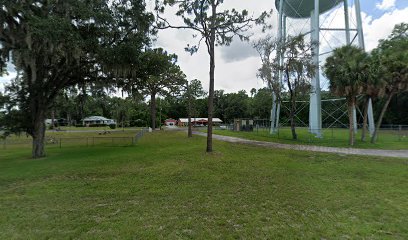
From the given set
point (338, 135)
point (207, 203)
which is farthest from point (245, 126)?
point (207, 203)

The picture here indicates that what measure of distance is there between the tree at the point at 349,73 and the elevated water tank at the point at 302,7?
10.2m

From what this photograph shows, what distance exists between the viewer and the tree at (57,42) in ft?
33.2

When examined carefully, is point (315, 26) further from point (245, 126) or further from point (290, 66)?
point (245, 126)

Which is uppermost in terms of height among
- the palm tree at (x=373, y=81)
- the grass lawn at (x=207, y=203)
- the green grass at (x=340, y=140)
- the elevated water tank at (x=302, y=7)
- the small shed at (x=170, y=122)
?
the elevated water tank at (x=302, y=7)

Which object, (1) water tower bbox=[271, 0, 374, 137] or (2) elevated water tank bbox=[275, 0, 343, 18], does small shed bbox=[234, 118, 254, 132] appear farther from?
(2) elevated water tank bbox=[275, 0, 343, 18]

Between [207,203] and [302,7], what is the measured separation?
28.9m

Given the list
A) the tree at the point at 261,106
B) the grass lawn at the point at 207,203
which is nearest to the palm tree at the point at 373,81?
the grass lawn at the point at 207,203

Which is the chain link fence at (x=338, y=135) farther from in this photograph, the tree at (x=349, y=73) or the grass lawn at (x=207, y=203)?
the grass lawn at (x=207, y=203)

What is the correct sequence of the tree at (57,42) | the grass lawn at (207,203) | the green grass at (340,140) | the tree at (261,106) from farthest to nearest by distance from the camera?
the tree at (261,106) → the green grass at (340,140) → the tree at (57,42) → the grass lawn at (207,203)

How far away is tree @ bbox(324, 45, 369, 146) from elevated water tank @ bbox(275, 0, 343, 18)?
33.6ft

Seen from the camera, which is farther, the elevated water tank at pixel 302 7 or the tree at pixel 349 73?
the elevated water tank at pixel 302 7

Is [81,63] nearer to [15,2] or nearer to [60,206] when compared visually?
[15,2]

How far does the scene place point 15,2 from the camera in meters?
9.72

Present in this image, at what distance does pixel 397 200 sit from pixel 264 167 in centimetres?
439
